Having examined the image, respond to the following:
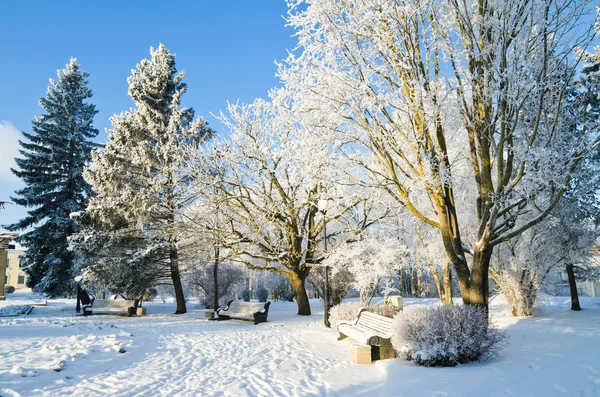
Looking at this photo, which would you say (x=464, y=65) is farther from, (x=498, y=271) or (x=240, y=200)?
(x=498, y=271)

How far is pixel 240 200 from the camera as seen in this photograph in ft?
52.7

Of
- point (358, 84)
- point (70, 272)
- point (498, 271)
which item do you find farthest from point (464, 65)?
point (70, 272)

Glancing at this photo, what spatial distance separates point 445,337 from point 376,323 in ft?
6.52

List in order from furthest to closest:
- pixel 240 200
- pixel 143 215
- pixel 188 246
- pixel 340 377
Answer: pixel 188 246 < pixel 143 215 < pixel 240 200 < pixel 340 377

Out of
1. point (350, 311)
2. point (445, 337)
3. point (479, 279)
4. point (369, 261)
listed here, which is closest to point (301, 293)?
point (369, 261)

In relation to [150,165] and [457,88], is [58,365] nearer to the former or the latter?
[457,88]

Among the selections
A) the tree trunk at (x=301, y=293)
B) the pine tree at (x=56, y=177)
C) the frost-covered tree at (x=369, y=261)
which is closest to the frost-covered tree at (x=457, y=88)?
the frost-covered tree at (x=369, y=261)

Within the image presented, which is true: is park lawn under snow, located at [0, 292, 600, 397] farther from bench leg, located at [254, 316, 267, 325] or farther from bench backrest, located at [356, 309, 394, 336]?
bench leg, located at [254, 316, 267, 325]

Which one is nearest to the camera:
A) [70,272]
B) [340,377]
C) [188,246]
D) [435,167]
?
[340,377]

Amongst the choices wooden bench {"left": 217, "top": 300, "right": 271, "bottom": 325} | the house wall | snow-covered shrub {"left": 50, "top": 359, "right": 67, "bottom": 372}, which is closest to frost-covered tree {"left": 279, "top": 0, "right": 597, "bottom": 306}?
snow-covered shrub {"left": 50, "top": 359, "right": 67, "bottom": 372}

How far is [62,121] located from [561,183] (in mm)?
26721

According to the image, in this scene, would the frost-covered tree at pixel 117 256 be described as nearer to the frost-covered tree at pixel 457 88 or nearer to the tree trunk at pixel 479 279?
the frost-covered tree at pixel 457 88

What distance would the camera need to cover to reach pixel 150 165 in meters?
18.5

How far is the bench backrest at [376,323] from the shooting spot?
7.38 meters
